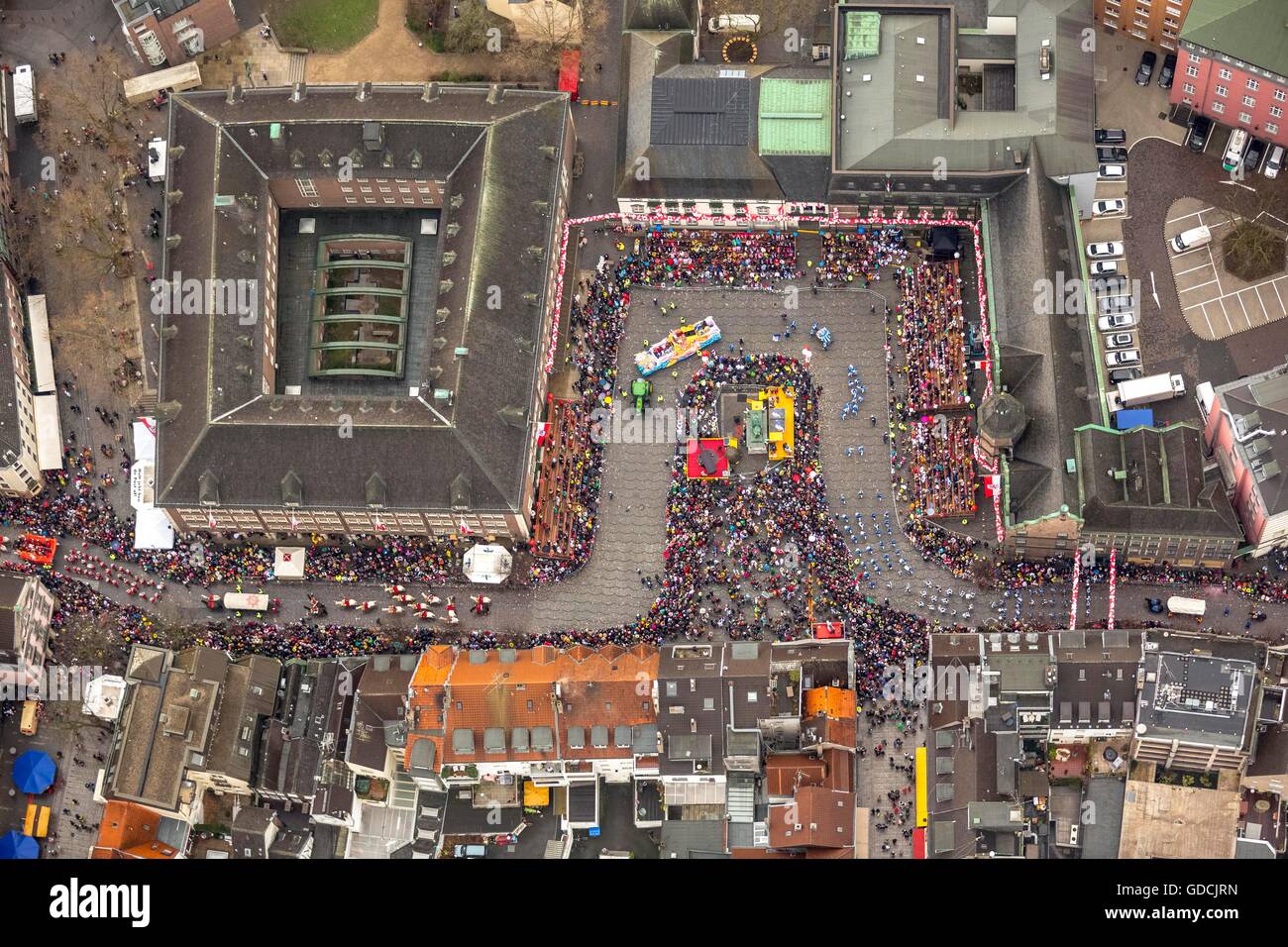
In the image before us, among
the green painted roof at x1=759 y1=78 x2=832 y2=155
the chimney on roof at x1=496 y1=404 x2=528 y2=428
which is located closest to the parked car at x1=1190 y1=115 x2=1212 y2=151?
the green painted roof at x1=759 y1=78 x2=832 y2=155

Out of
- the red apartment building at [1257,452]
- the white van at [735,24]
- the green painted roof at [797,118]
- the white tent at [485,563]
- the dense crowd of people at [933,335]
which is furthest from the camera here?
the white van at [735,24]

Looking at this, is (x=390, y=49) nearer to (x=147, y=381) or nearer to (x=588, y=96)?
(x=588, y=96)

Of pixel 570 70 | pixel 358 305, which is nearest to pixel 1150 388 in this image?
pixel 570 70

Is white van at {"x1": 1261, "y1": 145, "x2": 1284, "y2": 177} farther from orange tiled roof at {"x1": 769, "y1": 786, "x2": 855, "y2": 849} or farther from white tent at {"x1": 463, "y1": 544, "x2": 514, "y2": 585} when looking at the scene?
white tent at {"x1": 463, "y1": 544, "x2": 514, "y2": 585}

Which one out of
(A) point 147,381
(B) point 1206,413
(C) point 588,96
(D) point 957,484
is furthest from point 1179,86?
(A) point 147,381

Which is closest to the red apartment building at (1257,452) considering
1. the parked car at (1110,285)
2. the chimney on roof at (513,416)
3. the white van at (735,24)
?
the parked car at (1110,285)

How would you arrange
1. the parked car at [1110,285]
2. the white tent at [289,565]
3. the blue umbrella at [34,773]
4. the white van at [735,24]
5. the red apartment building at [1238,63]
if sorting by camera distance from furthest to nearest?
the white van at [735,24] < the parked car at [1110,285] < the white tent at [289,565] < the red apartment building at [1238,63] < the blue umbrella at [34,773]

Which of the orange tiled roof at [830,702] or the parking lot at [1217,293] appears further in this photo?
the parking lot at [1217,293]

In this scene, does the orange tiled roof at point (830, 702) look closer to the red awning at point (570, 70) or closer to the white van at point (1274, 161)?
the white van at point (1274, 161)
